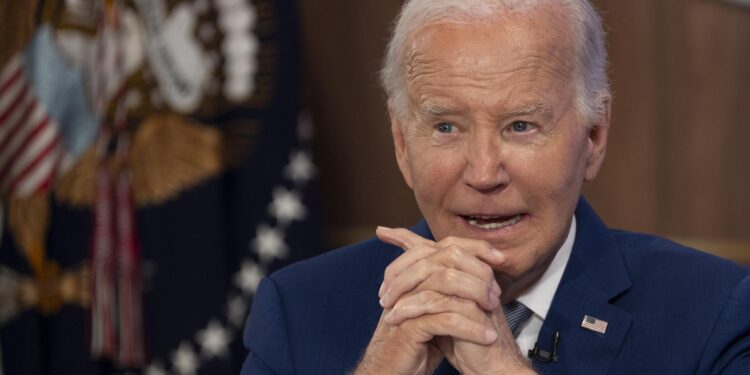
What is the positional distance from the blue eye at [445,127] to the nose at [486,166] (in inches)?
2.5

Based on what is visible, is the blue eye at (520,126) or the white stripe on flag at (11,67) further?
the white stripe on flag at (11,67)

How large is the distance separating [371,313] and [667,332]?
0.68 metres

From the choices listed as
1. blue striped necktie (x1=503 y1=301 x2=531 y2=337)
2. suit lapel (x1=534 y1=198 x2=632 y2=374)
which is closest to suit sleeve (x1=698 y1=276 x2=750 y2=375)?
suit lapel (x1=534 y1=198 x2=632 y2=374)

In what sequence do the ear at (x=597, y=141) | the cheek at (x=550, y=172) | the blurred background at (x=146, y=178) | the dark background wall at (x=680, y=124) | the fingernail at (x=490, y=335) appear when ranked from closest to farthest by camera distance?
the fingernail at (x=490, y=335) < the cheek at (x=550, y=172) < the ear at (x=597, y=141) < the dark background wall at (x=680, y=124) < the blurred background at (x=146, y=178)

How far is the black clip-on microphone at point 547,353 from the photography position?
7.79 ft

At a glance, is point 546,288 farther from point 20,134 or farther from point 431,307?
point 20,134

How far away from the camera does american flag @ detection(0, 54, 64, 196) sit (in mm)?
4656

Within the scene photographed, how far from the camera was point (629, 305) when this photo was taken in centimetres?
244

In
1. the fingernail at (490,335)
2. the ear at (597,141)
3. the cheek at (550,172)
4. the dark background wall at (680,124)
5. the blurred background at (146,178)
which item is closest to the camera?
the fingernail at (490,335)

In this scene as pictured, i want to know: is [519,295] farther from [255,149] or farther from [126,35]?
[126,35]

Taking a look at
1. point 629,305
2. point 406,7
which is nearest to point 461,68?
point 406,7

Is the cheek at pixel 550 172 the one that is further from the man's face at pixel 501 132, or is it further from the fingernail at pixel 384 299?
the fingernail at pixel 384 299

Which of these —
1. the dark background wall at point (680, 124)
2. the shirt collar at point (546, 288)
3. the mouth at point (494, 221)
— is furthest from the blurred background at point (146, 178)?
the mouth at point (494, 221)

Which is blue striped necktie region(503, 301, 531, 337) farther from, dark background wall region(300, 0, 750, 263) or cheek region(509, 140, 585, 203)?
dark background wall region(300, 0, 750, 263)
